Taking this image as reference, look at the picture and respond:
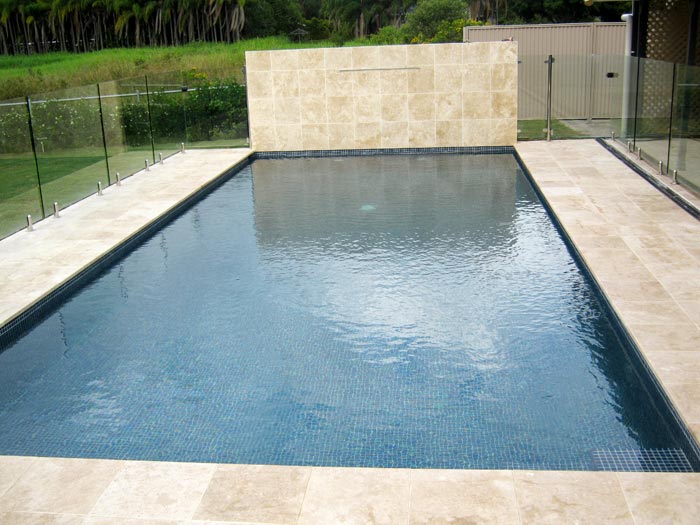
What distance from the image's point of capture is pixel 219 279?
755 cm

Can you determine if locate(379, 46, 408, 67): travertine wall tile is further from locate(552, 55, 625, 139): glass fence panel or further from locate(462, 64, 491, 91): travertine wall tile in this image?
locate(552, 55, 625, 139): glass fence panel

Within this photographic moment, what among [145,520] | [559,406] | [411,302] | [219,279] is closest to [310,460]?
[145,520]

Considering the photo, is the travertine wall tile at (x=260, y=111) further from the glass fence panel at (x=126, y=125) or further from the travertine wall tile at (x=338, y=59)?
the glass fence panel at (x=126, y=125)

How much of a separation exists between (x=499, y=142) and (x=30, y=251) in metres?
9.00

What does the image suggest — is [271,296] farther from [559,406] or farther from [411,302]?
[559,406]

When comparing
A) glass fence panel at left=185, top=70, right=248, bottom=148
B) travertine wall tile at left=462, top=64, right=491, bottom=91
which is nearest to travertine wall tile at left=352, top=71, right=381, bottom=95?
travertine wall tile at left=462, top=64, right=491, bottom=91

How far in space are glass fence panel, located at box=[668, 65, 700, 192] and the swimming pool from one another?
6.43 ft

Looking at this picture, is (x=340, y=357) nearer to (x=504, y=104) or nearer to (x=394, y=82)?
(x=394, y=82)

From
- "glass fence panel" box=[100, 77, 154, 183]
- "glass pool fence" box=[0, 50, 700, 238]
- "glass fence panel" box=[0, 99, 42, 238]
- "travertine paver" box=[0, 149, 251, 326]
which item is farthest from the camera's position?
"glass fence panel" box=[100, 77, 154, 183]

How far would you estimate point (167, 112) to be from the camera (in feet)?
44.6

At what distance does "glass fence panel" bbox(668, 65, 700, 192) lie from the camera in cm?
909

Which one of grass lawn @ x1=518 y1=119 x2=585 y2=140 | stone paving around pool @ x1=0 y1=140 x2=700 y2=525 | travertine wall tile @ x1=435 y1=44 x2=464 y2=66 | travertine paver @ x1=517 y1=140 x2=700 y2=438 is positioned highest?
travertine wall tile @ x1=435 y1=44 x2=464 y2=66

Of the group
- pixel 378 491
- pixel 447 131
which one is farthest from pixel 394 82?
pixel 378 491

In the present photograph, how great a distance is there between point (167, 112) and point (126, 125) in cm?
185
